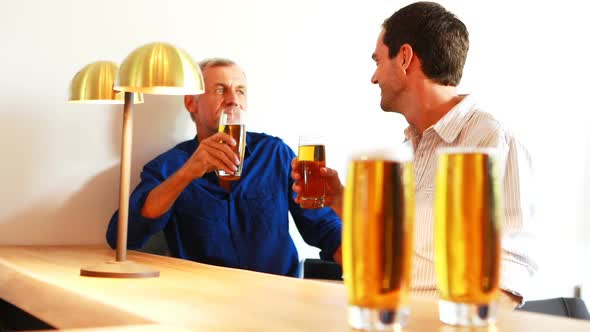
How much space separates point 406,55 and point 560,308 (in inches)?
43.5

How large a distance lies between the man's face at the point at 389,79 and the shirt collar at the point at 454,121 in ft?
1.07

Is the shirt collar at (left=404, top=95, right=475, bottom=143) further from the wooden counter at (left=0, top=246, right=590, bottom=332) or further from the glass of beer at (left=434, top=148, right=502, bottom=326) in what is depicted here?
the glass of beer at (left=434, top=148, right=502, bottom=326)

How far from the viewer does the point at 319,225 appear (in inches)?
115

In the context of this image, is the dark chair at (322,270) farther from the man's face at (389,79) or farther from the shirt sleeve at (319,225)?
the man's face at (389,79)

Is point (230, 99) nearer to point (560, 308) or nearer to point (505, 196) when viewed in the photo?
point (505, 196)

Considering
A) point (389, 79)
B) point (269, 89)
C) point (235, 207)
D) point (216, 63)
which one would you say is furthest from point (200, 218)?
point (389, 79)

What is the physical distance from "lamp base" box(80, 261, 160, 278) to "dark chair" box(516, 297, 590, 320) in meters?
1.67

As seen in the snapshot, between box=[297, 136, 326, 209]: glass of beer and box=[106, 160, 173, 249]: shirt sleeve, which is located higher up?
box=[297, 136, 326, 209]: glass of beer

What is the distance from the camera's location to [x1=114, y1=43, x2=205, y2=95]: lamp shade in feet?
5.90

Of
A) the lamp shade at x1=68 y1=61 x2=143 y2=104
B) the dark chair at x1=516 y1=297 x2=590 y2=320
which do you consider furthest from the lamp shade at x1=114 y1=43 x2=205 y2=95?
the dark chair at x1=516 y1=297 x2=590 y2=320

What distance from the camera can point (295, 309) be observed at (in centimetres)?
120

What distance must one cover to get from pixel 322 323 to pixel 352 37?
2430 mm

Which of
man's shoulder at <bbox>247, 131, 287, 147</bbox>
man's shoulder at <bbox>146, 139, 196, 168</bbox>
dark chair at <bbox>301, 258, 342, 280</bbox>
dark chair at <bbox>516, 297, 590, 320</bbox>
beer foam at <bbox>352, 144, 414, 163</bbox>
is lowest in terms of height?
dark chair at <bbox>516, 297, 590, 320</bbox>

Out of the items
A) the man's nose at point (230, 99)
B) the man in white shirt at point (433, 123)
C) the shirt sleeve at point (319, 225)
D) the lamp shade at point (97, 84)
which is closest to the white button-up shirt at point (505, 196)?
the man in white shirt at point (433, 123)
